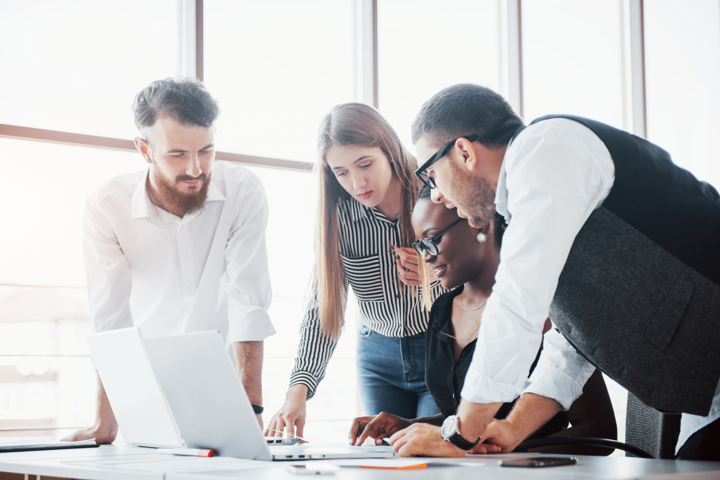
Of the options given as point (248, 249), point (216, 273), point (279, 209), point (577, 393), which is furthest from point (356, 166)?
point (279, 209)

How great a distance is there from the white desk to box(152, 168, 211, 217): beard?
1052mm

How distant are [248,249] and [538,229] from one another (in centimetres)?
128

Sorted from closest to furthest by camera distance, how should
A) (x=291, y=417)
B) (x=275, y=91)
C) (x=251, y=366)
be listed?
(x=291, y=417)
(x=251, y=366)
(x=275, y=91)

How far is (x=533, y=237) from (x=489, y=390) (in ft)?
0.84

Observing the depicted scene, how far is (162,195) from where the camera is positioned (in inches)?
84.2

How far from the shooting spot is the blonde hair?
2.04m

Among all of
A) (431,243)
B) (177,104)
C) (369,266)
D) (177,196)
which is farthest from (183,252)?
(431,243)

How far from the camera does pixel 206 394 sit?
1.10 meters

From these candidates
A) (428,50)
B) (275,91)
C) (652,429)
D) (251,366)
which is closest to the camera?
(652,429)

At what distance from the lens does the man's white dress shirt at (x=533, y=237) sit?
41.2 inches

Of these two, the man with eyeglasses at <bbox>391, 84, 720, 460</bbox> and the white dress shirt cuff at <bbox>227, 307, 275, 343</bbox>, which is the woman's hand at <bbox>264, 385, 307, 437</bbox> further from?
the man with eyeglasses at <bbox>391, 84, 720, 460</bbox>

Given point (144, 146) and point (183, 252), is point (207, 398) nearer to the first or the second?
point (183, 252)

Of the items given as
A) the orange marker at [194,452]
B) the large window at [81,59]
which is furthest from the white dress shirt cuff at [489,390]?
the large window at [81,59]

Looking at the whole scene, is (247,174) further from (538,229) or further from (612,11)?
(612,11)
